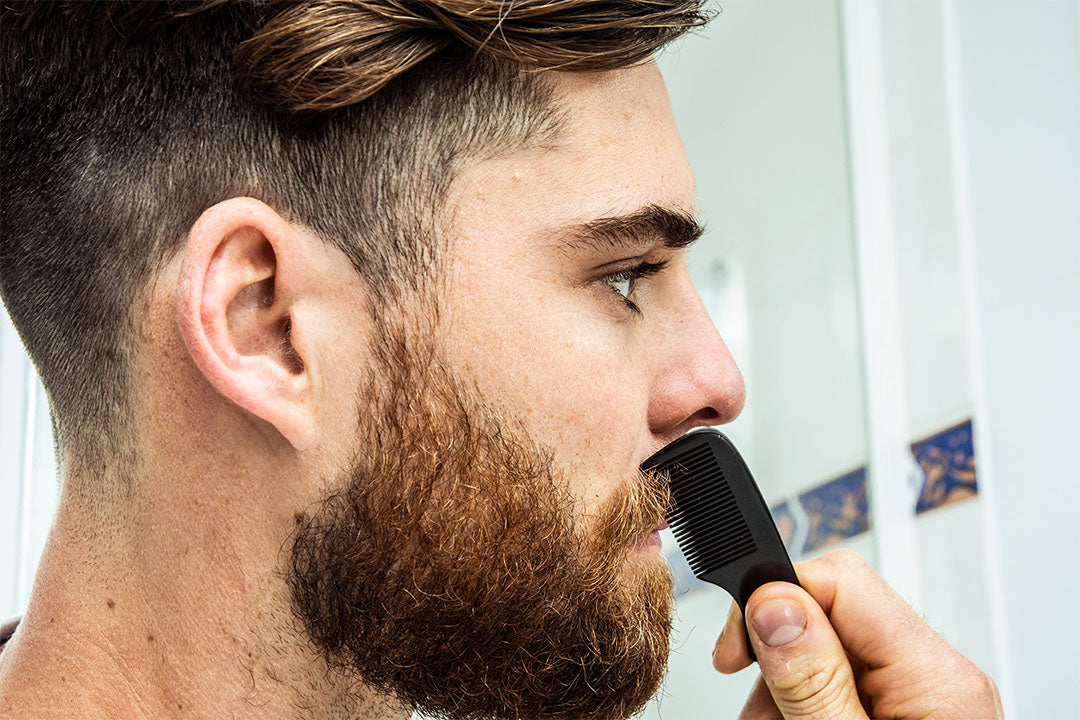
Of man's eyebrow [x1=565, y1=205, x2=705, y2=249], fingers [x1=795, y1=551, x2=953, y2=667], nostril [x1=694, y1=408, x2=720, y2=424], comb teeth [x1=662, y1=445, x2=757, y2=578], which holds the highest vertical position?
man's eyebrow [x1=565, y1=205, x2=705, y2=249]

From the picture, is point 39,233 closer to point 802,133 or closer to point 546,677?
point 546,677

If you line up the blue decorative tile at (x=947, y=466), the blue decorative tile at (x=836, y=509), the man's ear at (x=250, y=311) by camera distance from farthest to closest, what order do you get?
the blue decorative tile at (x=836, y=509), the blue decorative tile at (x=947, y=466), the man's ear at (x=250, y=311)

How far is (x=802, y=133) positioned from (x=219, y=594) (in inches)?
46.6

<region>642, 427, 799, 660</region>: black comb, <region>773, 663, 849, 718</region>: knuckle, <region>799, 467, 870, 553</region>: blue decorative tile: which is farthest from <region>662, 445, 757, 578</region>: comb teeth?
<region>799, 467, 870, 553</region>: blue decorative tile

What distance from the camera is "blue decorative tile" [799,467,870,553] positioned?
63.9 inches

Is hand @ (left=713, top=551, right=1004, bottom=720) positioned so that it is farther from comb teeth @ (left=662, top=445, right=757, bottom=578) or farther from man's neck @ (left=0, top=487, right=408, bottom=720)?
man's neck @ (left=0, top=487, right=408, bottom=720)

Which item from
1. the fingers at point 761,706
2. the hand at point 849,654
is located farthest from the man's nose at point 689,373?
the fingers at point 761,706

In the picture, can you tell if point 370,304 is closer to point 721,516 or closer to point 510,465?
point 510,465

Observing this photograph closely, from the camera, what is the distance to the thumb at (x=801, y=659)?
Answer: 1011 mm

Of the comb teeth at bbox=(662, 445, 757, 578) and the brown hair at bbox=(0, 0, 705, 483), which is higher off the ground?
the brown hair at bbox=(0, 0, 705, 483)

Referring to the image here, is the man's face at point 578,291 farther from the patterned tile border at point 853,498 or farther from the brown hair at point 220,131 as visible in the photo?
the patterned tile border at point 853,498

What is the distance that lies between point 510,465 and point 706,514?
24 centimetres

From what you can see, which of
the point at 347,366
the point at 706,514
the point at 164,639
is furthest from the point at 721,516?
the point at 164,639

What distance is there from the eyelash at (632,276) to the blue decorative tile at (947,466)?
1.88 feet
